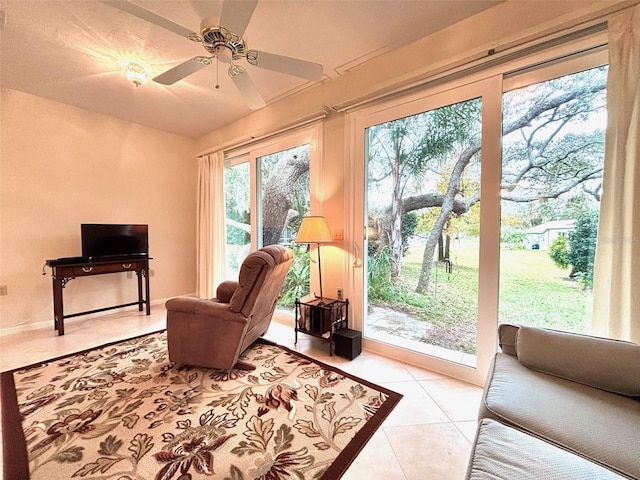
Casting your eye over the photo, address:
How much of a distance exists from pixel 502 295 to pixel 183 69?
287cm

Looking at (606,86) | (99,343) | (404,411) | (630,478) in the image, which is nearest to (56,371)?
(99,343)

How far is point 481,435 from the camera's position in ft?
2.86

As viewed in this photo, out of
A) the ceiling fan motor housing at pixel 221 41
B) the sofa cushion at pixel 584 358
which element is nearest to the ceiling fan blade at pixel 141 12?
the ceiling fan motor housing at pixel 221 41

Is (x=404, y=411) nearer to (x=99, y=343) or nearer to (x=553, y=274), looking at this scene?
(x=553, y=274)

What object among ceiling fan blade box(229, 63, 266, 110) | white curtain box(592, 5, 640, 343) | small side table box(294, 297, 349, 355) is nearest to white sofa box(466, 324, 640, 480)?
white curtain box(592, 5, 640, 343)

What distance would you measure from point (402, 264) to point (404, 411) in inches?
47.0

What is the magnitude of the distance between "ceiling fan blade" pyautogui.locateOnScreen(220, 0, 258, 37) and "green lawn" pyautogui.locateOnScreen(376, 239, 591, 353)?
2.05 meters

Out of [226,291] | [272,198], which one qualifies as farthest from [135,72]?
[226,291]

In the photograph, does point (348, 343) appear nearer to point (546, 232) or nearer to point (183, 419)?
point (183, 419)

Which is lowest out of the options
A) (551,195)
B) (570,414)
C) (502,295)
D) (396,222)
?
(570,414)

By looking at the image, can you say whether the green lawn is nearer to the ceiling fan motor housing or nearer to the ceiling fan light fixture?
the ceiling fan motor housing

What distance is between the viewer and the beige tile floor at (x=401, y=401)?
4.10ft

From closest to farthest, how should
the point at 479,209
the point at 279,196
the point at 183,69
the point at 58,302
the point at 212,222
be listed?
the point at 183,69
the point at 479,209
the point at 58,302
the point at 279,196
the point at 212,222

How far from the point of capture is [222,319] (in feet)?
6.47
